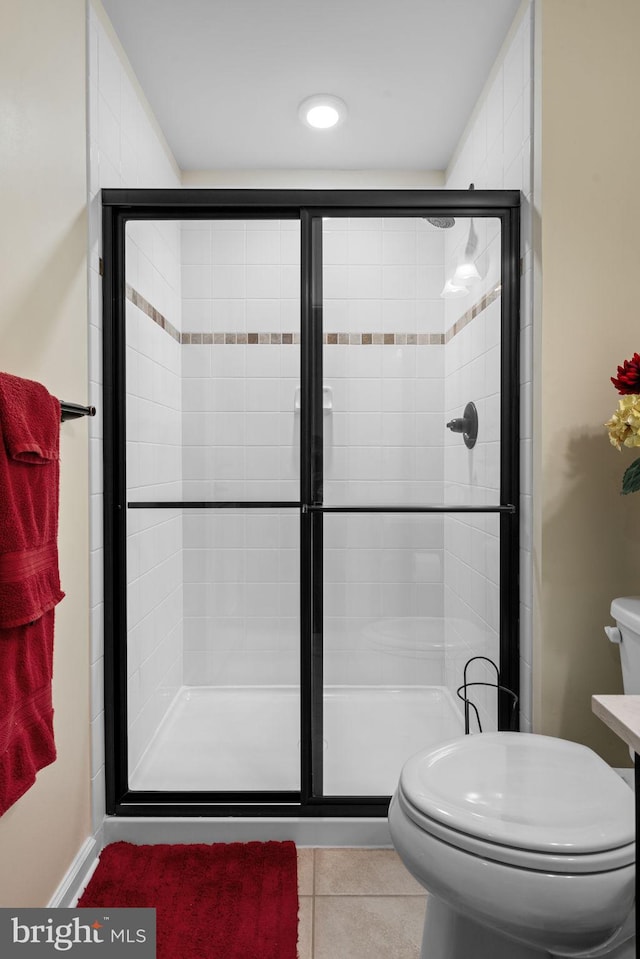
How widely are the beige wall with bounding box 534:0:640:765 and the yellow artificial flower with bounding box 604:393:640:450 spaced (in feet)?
0.80

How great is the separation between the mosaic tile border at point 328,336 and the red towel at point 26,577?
0.67 metres

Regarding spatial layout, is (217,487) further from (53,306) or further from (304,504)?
(53,306)

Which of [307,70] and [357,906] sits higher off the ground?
[307,70]

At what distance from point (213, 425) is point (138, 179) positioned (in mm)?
964

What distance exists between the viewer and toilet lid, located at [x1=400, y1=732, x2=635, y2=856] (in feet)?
3.39

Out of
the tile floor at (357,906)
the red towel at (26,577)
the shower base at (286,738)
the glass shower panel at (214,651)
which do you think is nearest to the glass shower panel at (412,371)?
the glass shower panel at (214,651)

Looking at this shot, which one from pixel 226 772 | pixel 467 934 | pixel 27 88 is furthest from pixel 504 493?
pixel 27 88

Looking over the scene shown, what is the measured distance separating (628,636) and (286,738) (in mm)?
1042

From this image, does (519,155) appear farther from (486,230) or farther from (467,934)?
(467,934)

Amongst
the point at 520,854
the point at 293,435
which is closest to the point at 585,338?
the point at 293,435

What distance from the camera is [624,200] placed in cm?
168

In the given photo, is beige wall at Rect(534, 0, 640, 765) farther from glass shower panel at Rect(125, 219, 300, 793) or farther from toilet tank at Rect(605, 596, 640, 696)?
glass shower panel at Rect(125, 219, 300, 793)

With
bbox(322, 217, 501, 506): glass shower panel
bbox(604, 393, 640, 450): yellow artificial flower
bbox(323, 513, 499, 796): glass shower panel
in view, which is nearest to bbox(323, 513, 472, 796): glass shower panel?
bbox(323, 513, 499, 796): glass shower panel

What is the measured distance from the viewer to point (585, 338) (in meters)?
1.68
